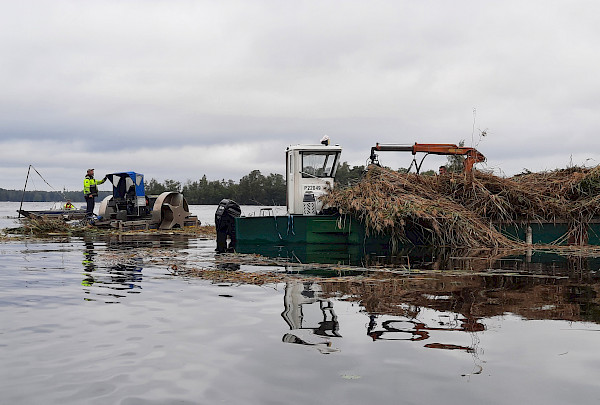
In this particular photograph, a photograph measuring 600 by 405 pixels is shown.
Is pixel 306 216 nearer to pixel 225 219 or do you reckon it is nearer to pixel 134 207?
pixel 225 219

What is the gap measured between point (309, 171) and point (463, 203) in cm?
528

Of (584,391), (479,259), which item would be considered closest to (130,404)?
(584,391)

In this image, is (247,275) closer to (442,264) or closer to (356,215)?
(442,264)

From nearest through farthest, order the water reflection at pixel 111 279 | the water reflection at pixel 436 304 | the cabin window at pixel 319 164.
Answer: the water reflection at pixel 436 304, the water reflection at pixel 111 279, the cabin window at pixel 319 164

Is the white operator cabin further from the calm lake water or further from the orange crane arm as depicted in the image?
the calm lake water

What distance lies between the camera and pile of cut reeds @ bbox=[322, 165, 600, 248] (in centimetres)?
1597

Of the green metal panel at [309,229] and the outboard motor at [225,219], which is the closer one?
the green metal panel at [309,229]

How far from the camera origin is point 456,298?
703 cm

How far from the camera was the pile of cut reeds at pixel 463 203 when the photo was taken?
15969 millimetres

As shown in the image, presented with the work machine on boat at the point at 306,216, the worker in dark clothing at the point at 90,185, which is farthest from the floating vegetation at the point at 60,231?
the work machine on boat at the point at 306,216

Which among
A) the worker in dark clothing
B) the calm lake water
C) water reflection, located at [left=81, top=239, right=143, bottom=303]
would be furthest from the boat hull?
the worker in dark clothing

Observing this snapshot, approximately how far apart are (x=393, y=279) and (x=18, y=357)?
19.8 ft

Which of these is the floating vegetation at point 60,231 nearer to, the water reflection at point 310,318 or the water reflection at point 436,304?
the water reflection at point 436,304

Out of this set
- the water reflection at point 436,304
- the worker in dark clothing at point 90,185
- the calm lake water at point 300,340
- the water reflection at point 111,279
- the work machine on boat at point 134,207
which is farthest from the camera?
the worker in dark clothing at point 90,185
